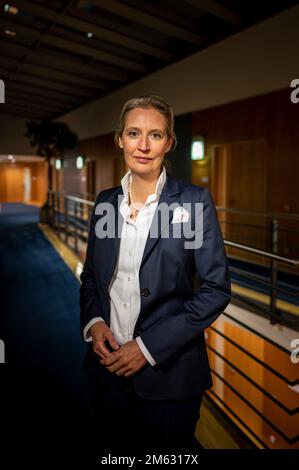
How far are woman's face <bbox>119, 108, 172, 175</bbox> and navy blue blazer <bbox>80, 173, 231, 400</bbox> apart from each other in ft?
0.35

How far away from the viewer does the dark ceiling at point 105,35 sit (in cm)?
517

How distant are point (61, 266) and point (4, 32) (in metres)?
4.63

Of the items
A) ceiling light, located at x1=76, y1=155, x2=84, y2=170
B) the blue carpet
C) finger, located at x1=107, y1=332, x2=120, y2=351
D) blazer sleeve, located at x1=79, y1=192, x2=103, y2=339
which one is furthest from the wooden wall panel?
finger, located at x1=107, y1=332, x2=120, y2=351

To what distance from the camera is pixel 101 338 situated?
1193mm

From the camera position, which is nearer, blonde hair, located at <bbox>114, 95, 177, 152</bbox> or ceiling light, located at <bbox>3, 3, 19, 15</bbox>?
blonde hair, located at <bbox>114, 95, 177, 152</bbox>

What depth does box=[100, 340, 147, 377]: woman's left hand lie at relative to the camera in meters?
1.12

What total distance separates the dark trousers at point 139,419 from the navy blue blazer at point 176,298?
46 mm

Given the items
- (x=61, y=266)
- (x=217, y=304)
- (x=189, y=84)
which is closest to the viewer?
(x=217, y=304)

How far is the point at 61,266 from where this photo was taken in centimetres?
547

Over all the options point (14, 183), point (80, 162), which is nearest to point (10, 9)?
point (80, 162)

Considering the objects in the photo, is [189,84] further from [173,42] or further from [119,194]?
[119,194]

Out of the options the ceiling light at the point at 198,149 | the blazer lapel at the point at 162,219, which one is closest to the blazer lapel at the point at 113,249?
the blazer lapel at the point at 162,219

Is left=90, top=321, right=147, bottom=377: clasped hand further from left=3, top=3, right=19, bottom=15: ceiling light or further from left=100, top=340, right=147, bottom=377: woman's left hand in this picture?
left=3, top=3, right=19, bottom=15: ceiling light
